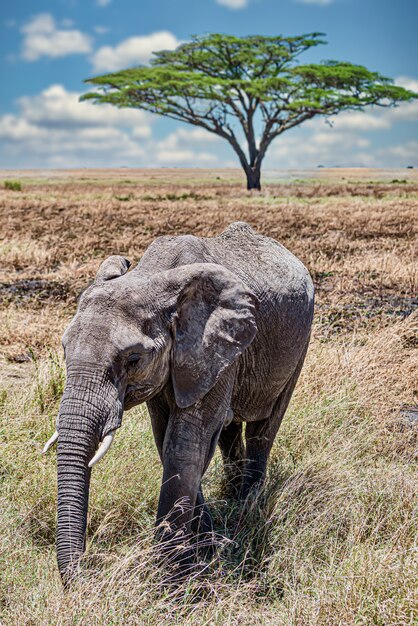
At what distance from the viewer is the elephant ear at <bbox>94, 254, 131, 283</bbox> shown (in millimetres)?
3455

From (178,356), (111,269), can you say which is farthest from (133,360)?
(111,269)

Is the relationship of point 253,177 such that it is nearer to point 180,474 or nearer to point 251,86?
point 251,86

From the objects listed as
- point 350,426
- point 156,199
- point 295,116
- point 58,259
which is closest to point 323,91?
point 295,116

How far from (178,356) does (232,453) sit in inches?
66.0

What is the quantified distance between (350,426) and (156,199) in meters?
22.2

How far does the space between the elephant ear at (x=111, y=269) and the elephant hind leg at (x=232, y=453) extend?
1523 mm

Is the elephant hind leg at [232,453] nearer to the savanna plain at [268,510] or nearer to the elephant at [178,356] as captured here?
the savanna plain at [268,510]

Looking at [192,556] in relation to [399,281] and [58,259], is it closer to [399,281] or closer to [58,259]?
[399,281]

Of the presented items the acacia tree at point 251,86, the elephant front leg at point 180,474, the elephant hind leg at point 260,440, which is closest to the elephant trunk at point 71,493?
the elephant front leg at point 180,474

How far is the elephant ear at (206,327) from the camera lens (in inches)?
133

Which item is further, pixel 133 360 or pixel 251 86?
pixel 251 86

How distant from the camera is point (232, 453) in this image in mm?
4867

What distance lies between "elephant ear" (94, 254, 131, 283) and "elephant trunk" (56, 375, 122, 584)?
61cm

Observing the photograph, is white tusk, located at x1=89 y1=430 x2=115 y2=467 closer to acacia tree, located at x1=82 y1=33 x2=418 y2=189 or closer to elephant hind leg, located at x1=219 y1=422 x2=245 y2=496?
elephant hind leg, located at x1=219 y1=422 x2=245 y2=496
